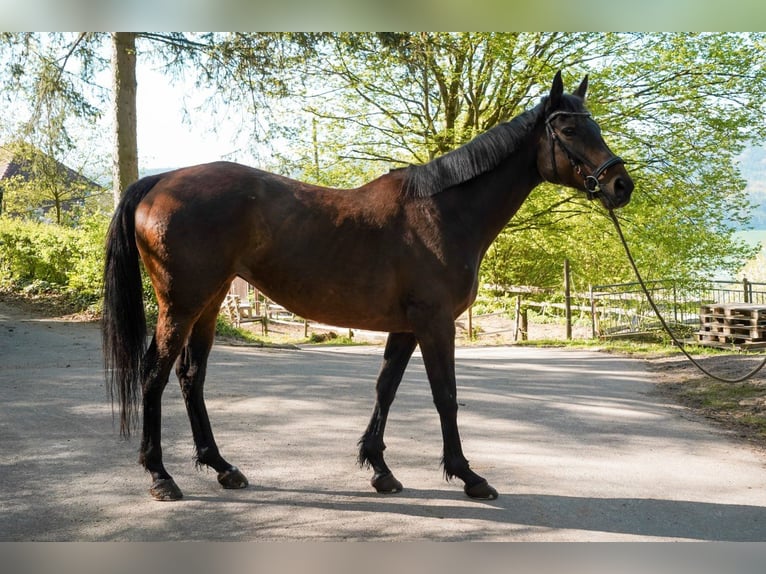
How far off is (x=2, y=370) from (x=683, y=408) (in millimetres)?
6030

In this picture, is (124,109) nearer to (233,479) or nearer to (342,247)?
(342,247)

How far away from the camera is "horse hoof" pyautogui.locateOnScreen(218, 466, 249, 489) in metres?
3.37

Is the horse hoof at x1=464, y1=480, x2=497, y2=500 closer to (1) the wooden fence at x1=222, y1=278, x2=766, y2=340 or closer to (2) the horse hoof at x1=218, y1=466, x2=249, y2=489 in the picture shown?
(2) the horse hoof at x1=218, y1=466, x2=249, y2=489

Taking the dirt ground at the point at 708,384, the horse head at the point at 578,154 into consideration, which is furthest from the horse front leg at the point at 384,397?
the dirt ground at the point at 708,384

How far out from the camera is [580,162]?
3.23 m

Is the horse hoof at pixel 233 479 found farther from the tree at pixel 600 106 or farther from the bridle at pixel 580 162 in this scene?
the tree at pixel 600 106

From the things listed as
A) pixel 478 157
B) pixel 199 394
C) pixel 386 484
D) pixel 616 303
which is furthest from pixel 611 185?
pixel 616 303

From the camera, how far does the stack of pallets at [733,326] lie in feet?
34.2

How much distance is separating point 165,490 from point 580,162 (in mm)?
2496

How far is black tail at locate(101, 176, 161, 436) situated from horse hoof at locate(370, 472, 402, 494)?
1.24 metres

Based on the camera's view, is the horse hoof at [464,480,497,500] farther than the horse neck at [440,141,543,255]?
No

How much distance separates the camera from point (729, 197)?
46.9 ft

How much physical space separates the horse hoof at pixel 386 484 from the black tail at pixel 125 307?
1236 millimetres

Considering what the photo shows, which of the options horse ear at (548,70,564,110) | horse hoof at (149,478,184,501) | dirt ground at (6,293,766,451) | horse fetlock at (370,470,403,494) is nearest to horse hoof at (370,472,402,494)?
horse fetlock at (370,470,403,494)
